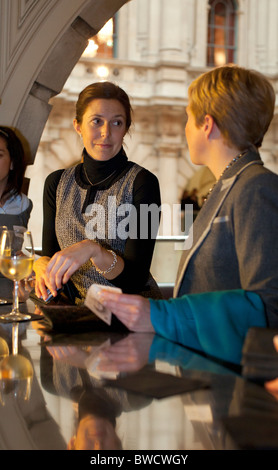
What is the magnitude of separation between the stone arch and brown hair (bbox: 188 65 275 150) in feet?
5.28

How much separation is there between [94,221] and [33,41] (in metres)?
1.30

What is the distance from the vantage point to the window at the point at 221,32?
14352 millimetres

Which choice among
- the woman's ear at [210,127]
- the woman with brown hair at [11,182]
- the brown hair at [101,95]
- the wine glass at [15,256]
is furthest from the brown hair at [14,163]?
the woman's ear at [210,127]

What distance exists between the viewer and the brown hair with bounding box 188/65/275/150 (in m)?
1.32

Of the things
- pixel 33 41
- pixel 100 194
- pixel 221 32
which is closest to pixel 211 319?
pixel 100 194

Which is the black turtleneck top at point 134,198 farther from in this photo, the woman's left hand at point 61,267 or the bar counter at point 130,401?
the bar counter at point 130,401

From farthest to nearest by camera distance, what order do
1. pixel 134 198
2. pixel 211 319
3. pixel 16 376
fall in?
pixel 134 198
pixel 211 319
pixel 16 376

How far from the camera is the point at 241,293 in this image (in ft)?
3.80

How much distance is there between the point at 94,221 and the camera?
1941 mm

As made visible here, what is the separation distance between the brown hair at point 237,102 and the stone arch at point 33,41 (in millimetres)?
1608

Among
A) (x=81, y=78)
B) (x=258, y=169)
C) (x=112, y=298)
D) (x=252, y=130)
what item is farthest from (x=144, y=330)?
(x=81, y=78)

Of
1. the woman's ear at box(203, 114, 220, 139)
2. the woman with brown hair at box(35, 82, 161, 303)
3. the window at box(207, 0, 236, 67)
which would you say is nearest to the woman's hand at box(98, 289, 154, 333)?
the woman's ear at box(203, 114, 220, 139)

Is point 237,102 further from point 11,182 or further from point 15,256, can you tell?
point 11,182
